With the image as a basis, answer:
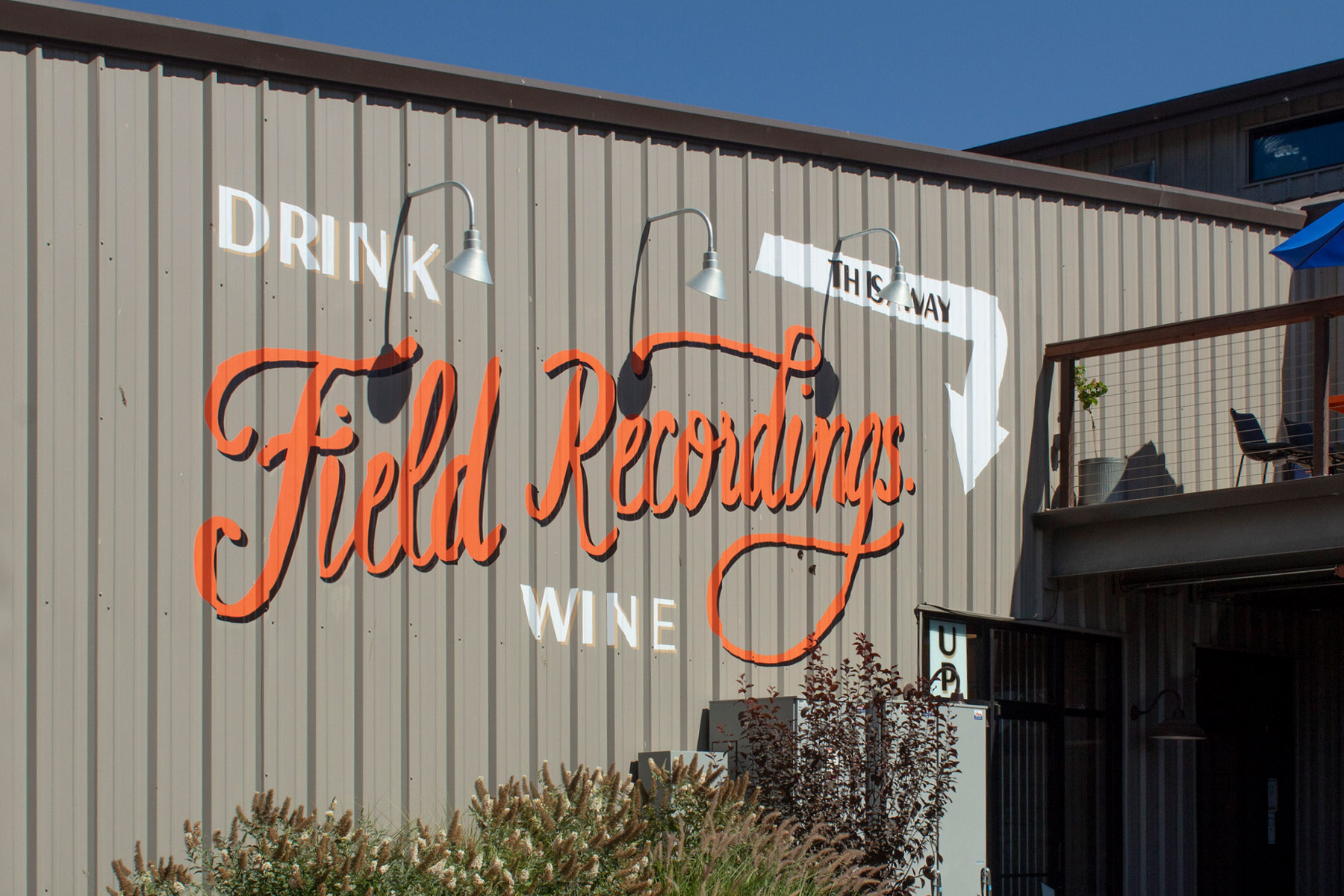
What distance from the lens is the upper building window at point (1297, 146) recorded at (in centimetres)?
1686

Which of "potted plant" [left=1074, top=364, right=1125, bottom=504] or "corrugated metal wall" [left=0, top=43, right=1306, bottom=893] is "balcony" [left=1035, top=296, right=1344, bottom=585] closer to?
"potted plant" [left=1074, top=364, right=1125, bottom=504]

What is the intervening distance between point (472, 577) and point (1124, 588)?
240 inches

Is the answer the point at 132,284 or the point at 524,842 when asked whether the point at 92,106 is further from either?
the point at 524,842

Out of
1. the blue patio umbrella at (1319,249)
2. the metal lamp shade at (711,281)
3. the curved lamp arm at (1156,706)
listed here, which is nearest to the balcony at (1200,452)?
the blue patio umbrella at (1319,249)

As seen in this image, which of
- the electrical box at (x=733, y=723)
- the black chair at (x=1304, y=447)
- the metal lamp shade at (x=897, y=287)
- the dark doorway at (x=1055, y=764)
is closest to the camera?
the electrical box at (x=733, y=723)

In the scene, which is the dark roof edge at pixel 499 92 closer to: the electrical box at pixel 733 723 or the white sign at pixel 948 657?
the white sign at pixel 948 657

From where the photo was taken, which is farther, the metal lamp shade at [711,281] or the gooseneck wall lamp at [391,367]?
the metal lamp shade at [711,281]

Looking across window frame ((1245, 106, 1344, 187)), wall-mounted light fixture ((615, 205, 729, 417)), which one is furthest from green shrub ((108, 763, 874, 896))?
window frame ((1245, 106, 1344, 187))

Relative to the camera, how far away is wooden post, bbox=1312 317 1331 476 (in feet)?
31.0

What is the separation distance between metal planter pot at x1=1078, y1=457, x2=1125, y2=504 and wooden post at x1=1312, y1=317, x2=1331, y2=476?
5.38 feet

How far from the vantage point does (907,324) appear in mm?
10234

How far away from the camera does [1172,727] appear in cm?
1077

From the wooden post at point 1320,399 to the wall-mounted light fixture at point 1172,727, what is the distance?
238 cm

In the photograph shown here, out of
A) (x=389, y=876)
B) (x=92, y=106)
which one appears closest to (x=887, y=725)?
(x=389, y=876)
